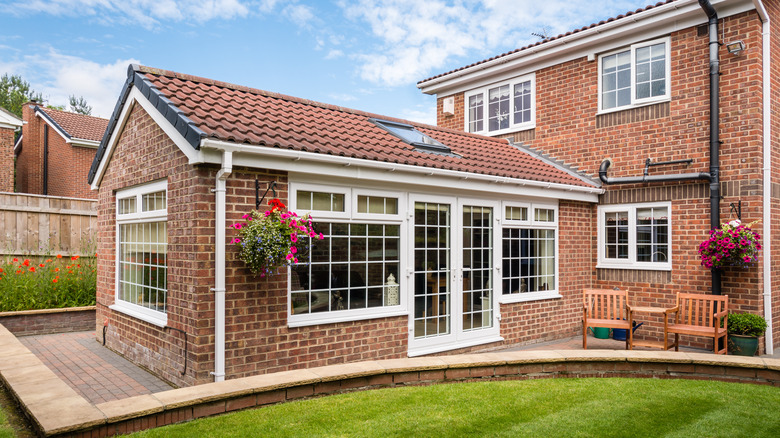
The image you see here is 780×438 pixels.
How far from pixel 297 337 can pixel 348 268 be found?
109 centimetres

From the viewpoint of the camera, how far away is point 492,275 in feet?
28.7

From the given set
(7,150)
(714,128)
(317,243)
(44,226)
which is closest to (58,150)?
(7,150)

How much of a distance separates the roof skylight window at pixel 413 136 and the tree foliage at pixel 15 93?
42.9 m

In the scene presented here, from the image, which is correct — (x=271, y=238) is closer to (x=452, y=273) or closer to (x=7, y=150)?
(x=452, y=273)

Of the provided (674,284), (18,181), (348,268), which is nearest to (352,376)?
(348,268)

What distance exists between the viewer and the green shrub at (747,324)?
811 centimetres

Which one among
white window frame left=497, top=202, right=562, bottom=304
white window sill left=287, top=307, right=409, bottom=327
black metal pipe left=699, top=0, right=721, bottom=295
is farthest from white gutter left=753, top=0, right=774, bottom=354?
white window sill left=287, top=307, right=409, bottom=327

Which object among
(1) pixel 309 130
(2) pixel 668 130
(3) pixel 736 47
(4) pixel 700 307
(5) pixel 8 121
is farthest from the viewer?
(5) pixel 8 121

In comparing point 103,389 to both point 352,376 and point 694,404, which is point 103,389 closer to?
point 352,376

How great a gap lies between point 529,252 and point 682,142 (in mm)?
3263

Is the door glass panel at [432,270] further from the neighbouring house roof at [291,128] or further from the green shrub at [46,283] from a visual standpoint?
the green shrub at [46,283]

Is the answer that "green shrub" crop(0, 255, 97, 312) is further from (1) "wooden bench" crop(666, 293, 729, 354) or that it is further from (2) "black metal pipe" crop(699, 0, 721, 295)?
(2) "black metal pipe" crop(699, 0, 721, 295)

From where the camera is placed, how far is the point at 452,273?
812 centimetres

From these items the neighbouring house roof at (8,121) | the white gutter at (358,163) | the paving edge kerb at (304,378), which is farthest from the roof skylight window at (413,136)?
the neighbouring house roof at (8,121)
